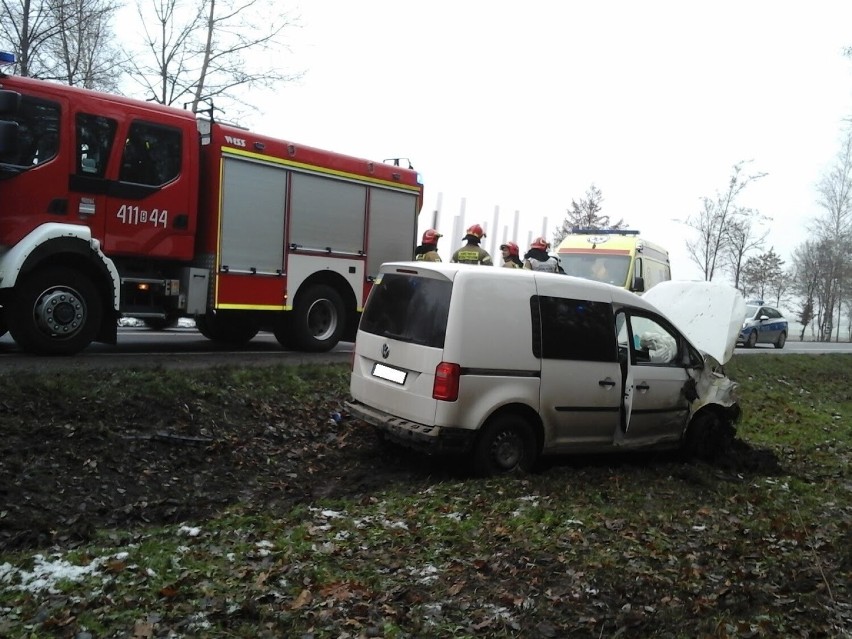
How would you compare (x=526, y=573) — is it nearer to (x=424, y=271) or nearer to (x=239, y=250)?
(x=424, y=271)

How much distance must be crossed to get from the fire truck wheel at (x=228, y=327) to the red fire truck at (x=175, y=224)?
0.10ft

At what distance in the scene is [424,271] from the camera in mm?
6855

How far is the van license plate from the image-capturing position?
6716mm

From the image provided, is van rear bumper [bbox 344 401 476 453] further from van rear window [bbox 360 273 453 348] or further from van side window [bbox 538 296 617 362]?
van side window [bbox 538 296 617 362]

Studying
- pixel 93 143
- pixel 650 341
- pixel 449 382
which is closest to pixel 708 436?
pixel 650 341

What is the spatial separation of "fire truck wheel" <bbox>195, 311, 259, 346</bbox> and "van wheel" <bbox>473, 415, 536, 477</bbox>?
5.92 m

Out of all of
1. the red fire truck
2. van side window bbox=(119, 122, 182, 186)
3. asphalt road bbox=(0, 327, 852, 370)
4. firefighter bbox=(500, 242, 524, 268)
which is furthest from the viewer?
firefighter bbox=(500, 242, 524, 268)

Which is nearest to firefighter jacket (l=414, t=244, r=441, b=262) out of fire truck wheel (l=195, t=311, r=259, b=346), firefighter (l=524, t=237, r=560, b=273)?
firefighter (l=524, t=237, r=560, b=273)

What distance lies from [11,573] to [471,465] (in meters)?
3.55

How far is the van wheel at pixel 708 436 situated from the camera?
26.9ft

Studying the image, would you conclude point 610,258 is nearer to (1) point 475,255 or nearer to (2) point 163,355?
(1) point 475,255

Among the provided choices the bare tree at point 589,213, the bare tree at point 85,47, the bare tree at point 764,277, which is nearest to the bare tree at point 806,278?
the bare tree at point 764,277

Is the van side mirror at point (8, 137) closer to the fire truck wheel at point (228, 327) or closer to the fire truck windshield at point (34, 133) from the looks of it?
the fire truck windshield at point (34, 133)

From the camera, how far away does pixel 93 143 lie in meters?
9.48
